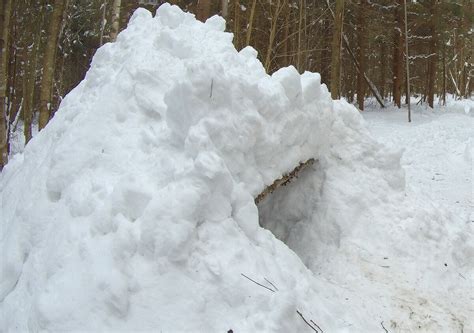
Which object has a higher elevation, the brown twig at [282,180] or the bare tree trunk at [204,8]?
the bare tree trunk at [204,8]

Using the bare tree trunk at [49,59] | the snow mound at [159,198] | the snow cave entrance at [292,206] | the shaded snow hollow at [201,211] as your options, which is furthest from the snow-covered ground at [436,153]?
the bare tree trunk at [49,59]

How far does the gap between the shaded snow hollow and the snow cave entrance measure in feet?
0.07

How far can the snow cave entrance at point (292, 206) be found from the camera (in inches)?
178

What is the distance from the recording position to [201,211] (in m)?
2.87

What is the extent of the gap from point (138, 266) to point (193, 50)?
2227 millimetres

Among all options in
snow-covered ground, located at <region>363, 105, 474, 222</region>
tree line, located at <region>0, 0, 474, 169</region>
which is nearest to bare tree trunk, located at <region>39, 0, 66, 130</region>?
tree line, located at <region>0, 0, 474, 169</region>

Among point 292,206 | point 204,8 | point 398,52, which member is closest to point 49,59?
point 204,8

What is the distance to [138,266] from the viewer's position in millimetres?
2631

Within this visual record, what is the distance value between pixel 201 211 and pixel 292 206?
1978 millimetres

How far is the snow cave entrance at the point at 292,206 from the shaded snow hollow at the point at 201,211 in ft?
0.07

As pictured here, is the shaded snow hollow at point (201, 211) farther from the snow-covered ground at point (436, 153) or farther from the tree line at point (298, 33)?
the tree line at point (298, 33)

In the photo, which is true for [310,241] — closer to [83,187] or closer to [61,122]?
[83,187]

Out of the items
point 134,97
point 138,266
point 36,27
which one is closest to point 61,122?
point 134,97

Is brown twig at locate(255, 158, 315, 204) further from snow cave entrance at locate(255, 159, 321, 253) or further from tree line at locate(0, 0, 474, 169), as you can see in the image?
tree line at locate(0, 0, 474, 169)
